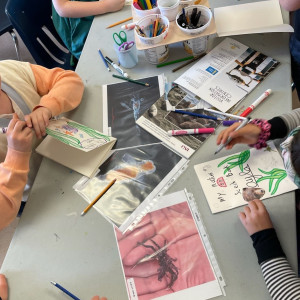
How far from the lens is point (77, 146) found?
32.9 inches

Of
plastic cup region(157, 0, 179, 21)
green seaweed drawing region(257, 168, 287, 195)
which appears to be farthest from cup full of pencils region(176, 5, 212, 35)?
green seaweed drawing region(257, 168, 287, 195)

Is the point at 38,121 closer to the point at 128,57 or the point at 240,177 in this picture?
the point at 128,57

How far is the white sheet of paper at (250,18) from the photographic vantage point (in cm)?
98

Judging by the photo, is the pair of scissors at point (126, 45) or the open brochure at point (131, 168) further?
the pair of scissors at point (126, 45)

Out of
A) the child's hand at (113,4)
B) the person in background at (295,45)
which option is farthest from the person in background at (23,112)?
the person in background at (295,45)

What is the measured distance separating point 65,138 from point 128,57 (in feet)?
1.20

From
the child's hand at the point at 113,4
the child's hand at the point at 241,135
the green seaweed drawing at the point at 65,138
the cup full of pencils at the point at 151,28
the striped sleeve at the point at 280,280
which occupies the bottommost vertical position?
the striped sleeve at the point at 280,280

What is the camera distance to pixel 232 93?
906mm

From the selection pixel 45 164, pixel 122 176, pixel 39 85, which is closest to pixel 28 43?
pixel 39 85

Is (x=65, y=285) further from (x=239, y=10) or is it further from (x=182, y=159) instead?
(x=239, y=10)

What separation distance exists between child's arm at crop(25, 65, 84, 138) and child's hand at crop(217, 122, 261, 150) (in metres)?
0.49

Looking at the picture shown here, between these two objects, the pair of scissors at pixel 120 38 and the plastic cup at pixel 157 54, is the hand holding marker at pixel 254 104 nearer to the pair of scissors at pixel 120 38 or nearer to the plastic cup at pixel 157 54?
the plastic cup at pixel 157 54

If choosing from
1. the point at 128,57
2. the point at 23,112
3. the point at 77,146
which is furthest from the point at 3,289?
the point at 128,57

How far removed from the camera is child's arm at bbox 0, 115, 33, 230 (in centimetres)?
83
